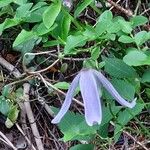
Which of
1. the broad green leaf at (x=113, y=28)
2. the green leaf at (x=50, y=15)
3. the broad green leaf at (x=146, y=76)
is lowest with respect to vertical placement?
the broad green leaf at (x=146, y=76)

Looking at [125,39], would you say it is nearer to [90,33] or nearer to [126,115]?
[90,33]

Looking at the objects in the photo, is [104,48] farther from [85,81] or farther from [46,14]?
[85,81]

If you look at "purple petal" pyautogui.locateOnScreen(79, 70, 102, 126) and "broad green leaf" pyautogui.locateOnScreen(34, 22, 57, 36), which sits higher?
"broad green leaf" pyautogui.locateOnScreen(34, 22, 57, 36)

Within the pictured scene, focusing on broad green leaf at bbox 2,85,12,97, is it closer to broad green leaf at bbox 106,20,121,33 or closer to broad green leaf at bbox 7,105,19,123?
broad green leaf at bbox 7,105,19,123

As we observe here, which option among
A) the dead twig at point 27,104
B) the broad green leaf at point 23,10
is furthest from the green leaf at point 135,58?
the dead twig at point 27,104

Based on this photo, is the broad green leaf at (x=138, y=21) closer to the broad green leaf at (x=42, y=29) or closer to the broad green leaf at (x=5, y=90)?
the broad green leaf at (x=42, y=29)

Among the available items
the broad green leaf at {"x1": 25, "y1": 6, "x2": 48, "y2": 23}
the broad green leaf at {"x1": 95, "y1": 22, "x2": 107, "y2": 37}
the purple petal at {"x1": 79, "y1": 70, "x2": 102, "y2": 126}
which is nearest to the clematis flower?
the purple petal at {"x1": 79, "y1": 70, "x2": 102, "y2": 126}
